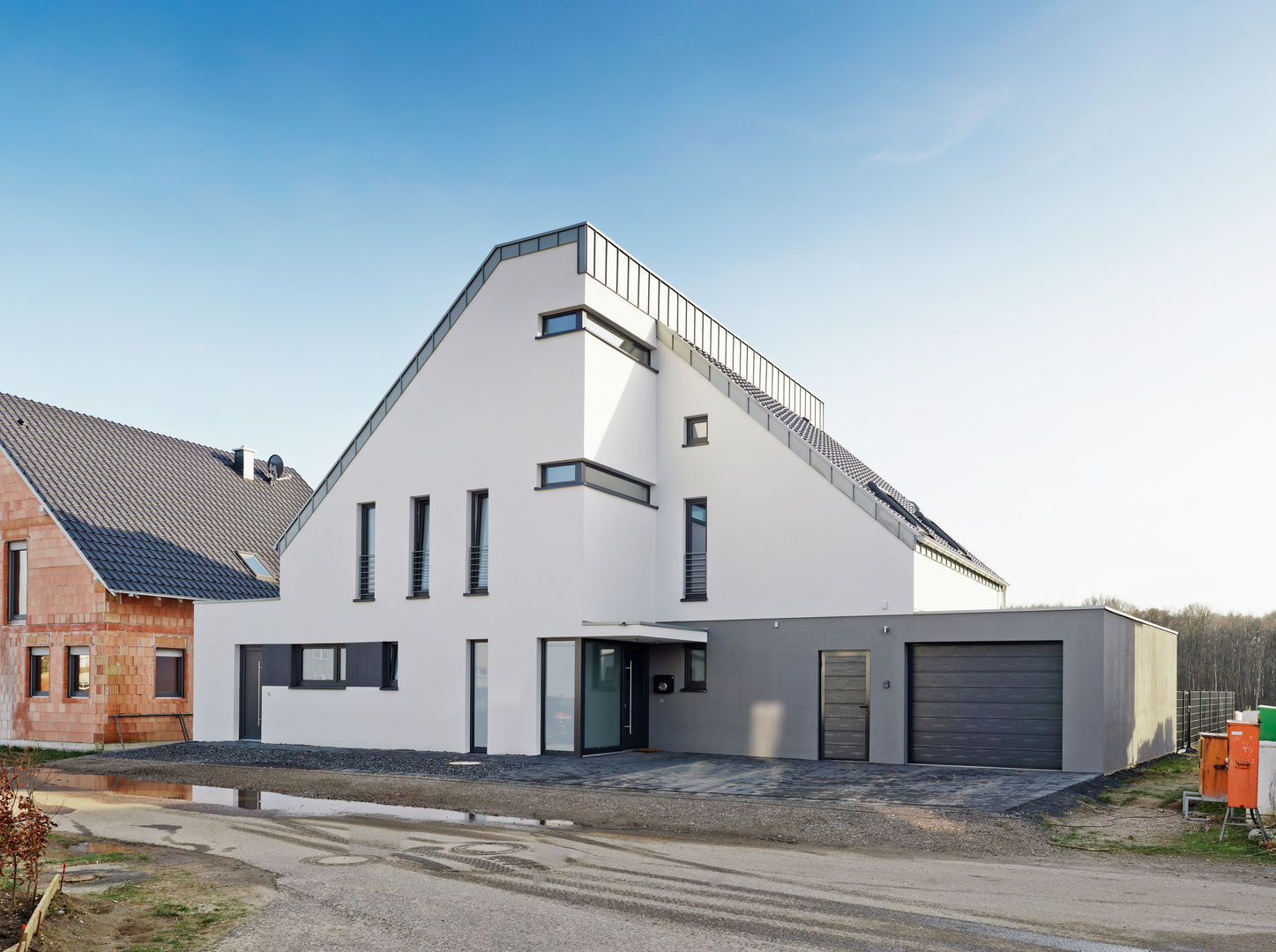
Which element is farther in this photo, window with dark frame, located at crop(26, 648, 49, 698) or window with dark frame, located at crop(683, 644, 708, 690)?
Answer: window with dark frame, located at crop(26, 648, 49, 698)

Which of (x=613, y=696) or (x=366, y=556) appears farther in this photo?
(x=366, y=556)

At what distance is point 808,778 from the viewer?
49.7ft

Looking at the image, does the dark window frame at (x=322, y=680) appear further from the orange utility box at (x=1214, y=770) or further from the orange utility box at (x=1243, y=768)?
the orange utility box at (x=1243, y=768)

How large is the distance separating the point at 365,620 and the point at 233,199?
8678 mm

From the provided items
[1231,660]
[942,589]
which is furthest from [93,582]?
[1231,660]

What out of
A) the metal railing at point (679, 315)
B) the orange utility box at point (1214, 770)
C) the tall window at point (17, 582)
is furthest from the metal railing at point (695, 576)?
the tall window at point (17, 582)

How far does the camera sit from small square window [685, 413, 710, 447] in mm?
20516

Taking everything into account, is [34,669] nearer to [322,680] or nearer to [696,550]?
[322,680]

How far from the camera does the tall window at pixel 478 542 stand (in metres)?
19.7

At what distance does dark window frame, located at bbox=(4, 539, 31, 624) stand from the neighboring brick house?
0.10 feet

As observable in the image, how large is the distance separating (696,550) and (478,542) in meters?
4.38

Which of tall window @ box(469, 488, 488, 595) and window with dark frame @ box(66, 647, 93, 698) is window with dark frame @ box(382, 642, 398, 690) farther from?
window with dark frame @ box(66, 647, 93, 698)

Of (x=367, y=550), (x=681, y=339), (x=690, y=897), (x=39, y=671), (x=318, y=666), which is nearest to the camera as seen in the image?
(x=690, y=897)

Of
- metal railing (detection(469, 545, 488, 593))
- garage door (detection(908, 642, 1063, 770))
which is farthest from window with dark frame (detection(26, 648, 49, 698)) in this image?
garage door (detection(908, 642, 1063, 770))
